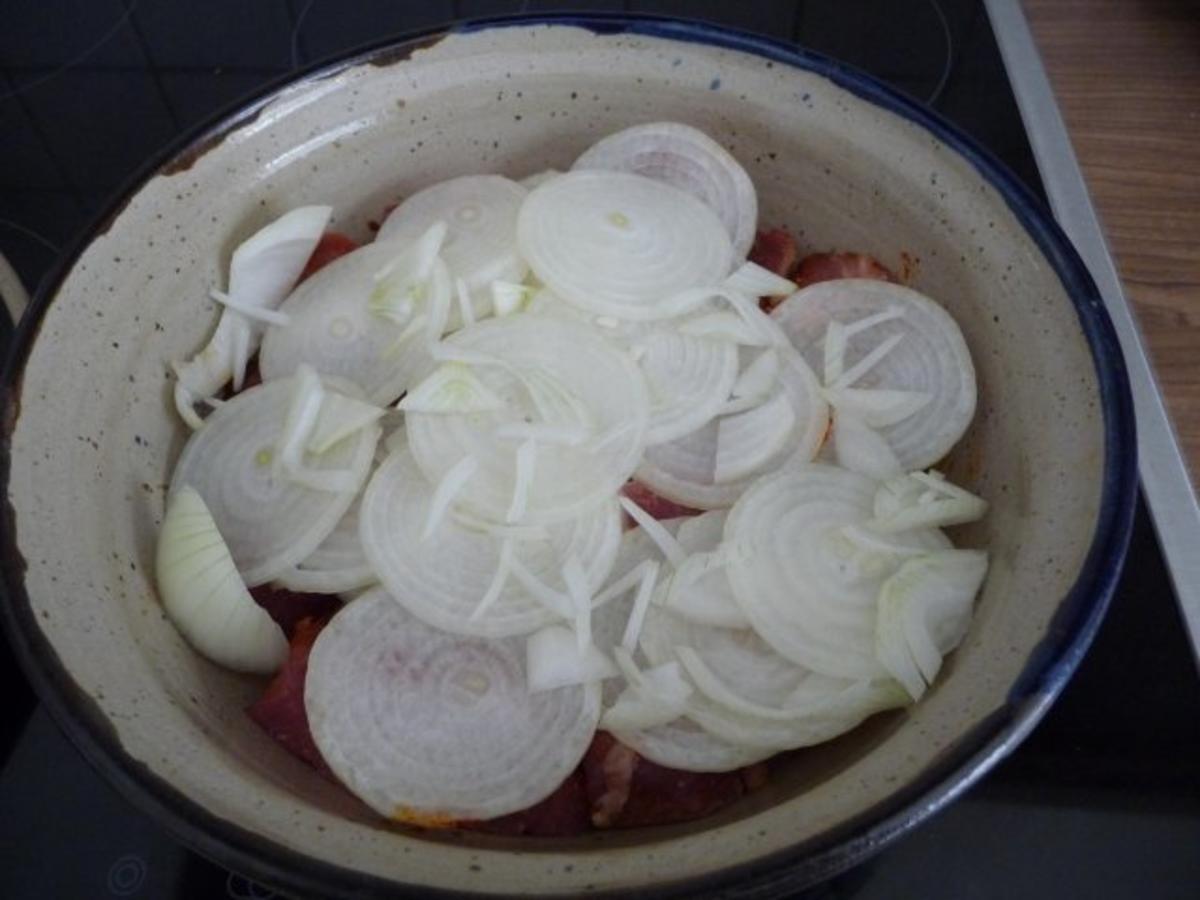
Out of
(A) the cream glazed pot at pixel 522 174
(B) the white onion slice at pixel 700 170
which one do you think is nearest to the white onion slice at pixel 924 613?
(A) the cream glazed pot at pixel 522 174

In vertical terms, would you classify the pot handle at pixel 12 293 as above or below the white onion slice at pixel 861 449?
above

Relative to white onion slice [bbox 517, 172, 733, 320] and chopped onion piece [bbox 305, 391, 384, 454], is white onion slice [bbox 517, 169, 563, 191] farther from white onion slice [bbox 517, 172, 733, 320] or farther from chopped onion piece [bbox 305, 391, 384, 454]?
chopped onion piece [bbox 305, 391, 384, 454]

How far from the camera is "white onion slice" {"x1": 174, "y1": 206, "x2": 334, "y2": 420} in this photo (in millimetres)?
999

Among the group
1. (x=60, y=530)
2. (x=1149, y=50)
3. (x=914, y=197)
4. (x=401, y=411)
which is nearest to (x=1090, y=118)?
(x=1149, y=50)

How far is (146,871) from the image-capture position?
876mm

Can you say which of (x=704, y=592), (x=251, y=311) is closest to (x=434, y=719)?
(x=704, y=592)

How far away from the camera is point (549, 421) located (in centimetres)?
89

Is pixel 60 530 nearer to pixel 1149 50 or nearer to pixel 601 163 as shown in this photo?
pixel 601 163

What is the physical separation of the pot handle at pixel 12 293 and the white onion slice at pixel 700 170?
601 millimetres

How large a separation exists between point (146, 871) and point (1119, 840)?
780 mm

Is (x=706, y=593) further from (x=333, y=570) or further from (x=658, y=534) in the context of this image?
(x=333, y=570)

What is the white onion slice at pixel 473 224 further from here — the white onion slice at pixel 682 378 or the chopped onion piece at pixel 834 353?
the chopped onion piece at pixel 834 353

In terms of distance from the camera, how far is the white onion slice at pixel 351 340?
3.24 ft

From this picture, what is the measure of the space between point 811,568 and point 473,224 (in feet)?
1.56
